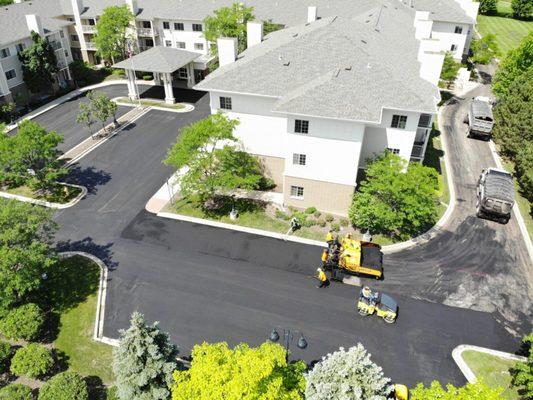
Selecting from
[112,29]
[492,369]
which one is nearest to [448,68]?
[492,369]

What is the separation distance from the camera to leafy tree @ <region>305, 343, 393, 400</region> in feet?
56.1

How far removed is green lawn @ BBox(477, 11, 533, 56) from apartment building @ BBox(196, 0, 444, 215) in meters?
59.2

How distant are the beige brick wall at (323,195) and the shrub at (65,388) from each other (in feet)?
70.2

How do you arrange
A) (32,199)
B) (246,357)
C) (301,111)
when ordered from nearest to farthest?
(246,357) < (301,111) < (32,199)

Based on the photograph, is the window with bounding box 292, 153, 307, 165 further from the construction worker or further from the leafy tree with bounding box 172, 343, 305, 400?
the leafy tree with bounding box 172, 343, 305, 400

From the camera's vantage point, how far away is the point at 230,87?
114 feet

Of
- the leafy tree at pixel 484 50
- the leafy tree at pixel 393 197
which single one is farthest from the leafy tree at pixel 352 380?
the leafy tree at pixel 484 50

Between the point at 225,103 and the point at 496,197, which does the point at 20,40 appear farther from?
the point at 496,197

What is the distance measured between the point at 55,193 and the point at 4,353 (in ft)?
60.8

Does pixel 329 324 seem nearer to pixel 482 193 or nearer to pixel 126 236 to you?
pixel 126 236

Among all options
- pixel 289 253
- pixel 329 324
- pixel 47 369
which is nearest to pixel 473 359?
pixel 329 324

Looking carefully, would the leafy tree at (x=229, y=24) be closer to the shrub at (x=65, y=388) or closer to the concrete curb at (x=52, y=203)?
the concrete curb at (x=52, y=203)

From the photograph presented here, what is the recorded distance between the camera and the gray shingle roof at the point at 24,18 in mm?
53719

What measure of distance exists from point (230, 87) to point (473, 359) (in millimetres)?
27200
